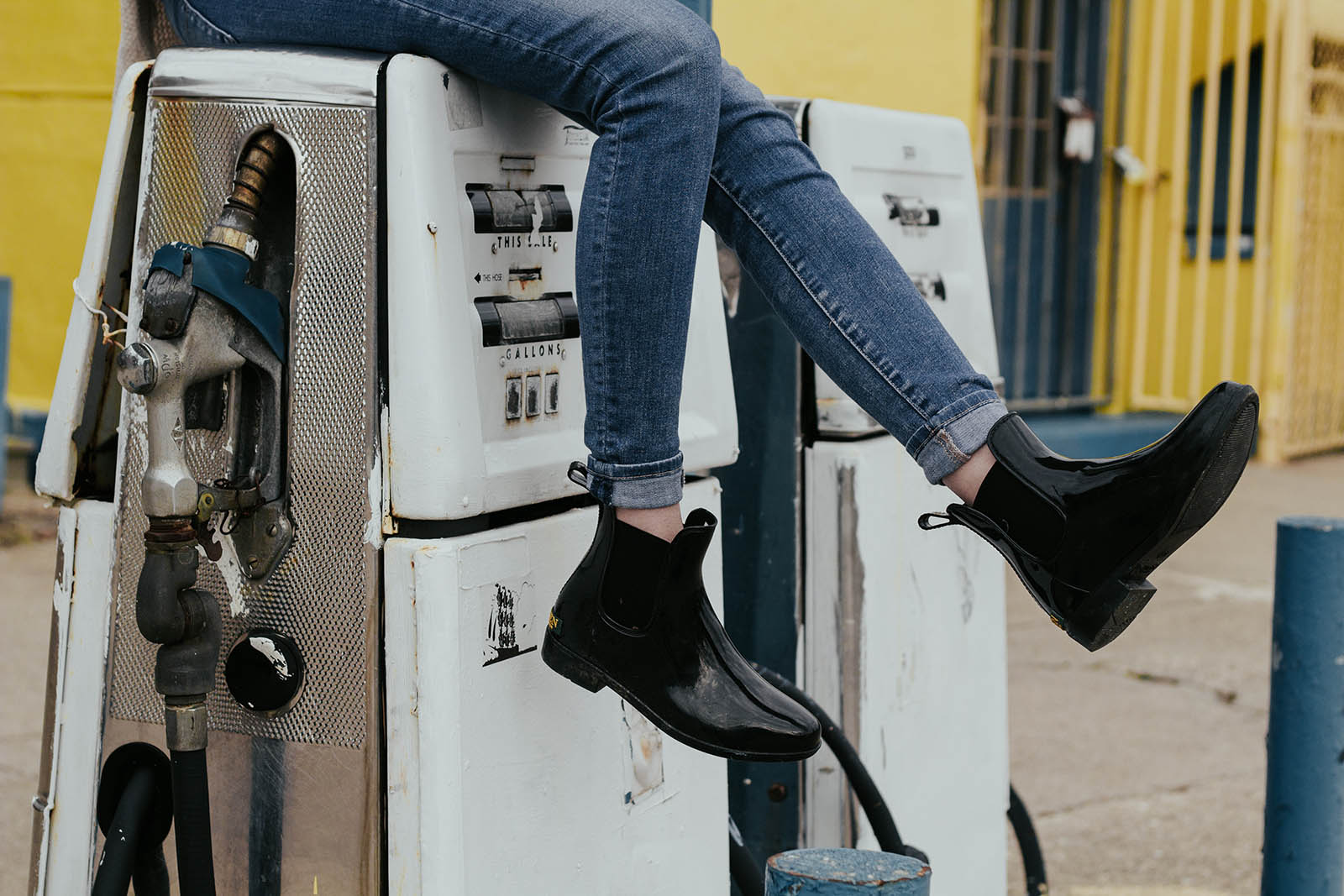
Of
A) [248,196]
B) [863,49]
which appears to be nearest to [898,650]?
[248,196]

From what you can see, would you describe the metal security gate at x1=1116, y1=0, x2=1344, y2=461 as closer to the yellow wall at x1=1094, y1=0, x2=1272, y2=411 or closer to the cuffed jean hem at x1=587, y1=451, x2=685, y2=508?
the yellow wall at x1=1094, y1=0, x2=1272, y2=411

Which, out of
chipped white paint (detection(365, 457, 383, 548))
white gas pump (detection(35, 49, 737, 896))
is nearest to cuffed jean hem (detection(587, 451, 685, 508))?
white gas pump (detection(35, 49, 737, 896))

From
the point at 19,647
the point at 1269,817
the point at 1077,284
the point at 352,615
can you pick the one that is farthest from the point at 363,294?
the point at 1077,284

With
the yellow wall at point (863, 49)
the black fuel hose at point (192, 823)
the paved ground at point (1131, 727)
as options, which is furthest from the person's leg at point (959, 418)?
the yellow wall at point (863, 49)

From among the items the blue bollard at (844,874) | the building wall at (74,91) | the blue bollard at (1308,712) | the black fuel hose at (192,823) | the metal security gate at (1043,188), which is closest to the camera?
the blue bollard at (844,874)

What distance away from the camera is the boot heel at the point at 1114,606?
1775 mm

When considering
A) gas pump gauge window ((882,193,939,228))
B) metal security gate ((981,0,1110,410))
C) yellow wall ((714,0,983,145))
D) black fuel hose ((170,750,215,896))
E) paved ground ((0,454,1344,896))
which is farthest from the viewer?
metal security gate ((981,0,1110,410))

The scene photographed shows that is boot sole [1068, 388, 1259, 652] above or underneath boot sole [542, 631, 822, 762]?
above

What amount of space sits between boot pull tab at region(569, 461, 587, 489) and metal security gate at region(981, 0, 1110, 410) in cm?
641

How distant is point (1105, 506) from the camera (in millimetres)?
1764

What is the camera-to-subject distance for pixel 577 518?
6.63ft

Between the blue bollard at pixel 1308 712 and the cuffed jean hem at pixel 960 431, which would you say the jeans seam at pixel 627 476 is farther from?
the blue bollard at pixel 1308 712

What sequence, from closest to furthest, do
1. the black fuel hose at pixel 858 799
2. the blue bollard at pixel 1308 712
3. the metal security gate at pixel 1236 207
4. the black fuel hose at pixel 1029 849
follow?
the black fuel hose at pixel 858 799 < the blue bollard at pixel 1308 712 < the black fuel hose at pixel 1029 849 < the metal security gate at pixel 1236 207

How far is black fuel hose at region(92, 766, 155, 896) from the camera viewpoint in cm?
181
